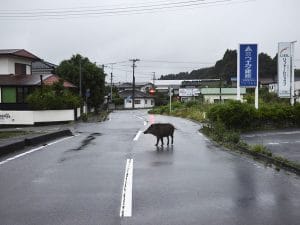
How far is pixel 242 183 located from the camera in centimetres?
1047

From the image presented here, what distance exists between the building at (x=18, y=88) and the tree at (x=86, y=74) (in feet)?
29.7

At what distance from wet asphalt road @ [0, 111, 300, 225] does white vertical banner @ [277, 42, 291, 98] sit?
17322 mm

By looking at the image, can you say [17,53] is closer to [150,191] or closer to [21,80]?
[21,80]

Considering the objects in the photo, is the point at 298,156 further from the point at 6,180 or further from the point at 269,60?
the point at 269,60

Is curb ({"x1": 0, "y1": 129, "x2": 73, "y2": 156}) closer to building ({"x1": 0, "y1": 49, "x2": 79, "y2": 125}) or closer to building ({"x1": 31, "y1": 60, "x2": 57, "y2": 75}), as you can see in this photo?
building ({"x1": 0, "y1": 49, "x2": 79, "y2": 125})

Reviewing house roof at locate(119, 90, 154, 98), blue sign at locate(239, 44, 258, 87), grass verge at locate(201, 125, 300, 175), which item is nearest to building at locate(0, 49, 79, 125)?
grass verge at locate(201, 125, 300, 175)

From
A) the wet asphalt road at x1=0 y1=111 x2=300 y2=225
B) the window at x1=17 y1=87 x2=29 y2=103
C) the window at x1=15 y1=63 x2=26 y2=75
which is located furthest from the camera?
the window at x1=15 y1=63 x2=26 y2=75

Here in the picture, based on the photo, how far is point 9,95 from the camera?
142 feet

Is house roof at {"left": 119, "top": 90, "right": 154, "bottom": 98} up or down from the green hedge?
up

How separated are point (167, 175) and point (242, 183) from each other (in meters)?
1.90

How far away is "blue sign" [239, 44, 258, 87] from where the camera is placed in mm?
29328

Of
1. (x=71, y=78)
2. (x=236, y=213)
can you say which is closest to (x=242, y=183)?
(x=236, y=213)

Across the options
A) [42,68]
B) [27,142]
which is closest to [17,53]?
[42,68]

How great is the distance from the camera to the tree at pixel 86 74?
5841 centimetres
